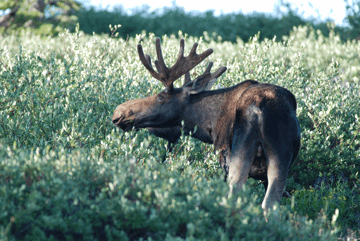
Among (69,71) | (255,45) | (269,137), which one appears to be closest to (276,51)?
(255,45)

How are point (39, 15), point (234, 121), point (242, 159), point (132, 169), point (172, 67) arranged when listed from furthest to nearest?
point (39, 15)
point (172, 67)
point (234, 121)
point (242, 159)
point (132, 169)

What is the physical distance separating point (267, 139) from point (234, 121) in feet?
1.63

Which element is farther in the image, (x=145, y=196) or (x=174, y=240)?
(x=145, y=196)

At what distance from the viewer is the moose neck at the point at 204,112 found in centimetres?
492

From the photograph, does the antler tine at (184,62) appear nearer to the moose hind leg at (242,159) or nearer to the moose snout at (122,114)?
the moose snout at (122,114)

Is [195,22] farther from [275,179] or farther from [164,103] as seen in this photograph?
[275,179]

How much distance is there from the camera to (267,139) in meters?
4.12

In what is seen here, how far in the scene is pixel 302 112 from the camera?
7.29 m

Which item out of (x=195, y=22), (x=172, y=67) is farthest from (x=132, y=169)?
(x=195, y=22)

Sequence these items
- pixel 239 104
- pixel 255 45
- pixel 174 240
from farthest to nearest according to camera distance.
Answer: pixel 255 45 < pixel 239 104 < pixel 174 240

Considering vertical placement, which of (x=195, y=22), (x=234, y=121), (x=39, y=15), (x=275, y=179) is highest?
(x=39, y=15)

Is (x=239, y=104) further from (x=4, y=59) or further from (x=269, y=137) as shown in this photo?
(x=4, y=59)

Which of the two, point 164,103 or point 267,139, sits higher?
point 164,103

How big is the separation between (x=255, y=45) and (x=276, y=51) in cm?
461
